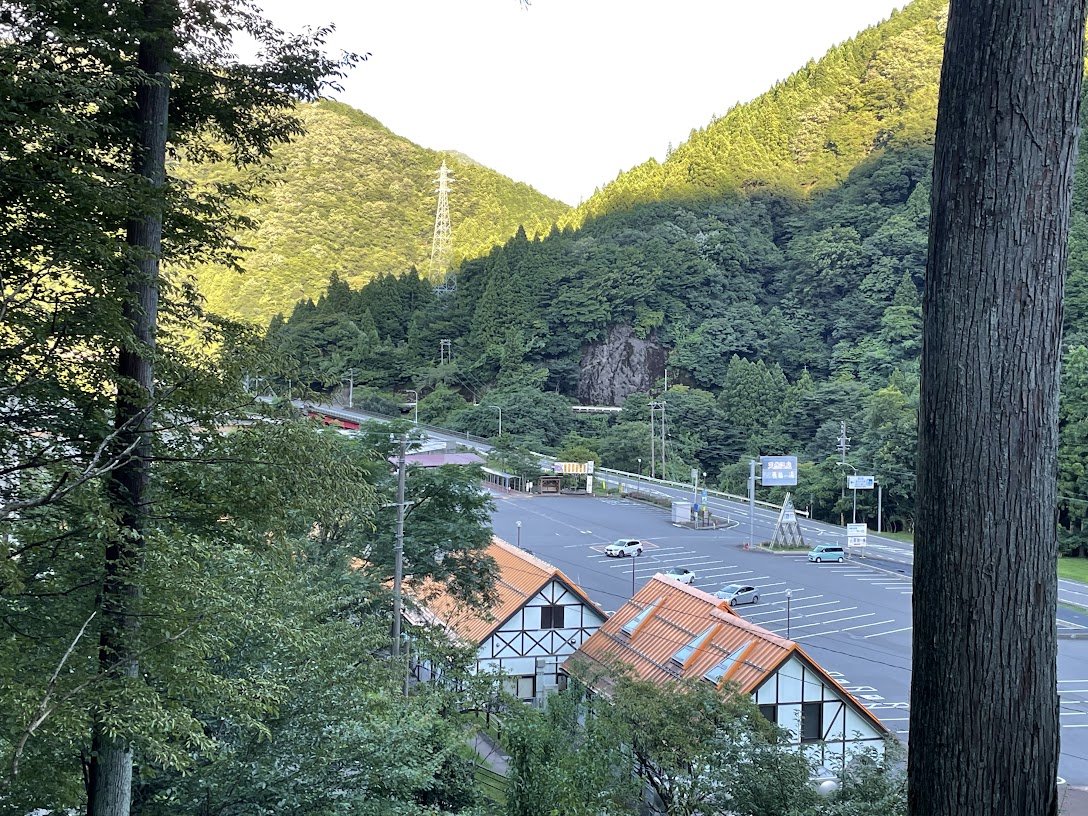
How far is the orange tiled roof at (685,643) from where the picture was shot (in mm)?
12906

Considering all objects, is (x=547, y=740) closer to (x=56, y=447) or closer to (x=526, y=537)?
(x=56, y=447)

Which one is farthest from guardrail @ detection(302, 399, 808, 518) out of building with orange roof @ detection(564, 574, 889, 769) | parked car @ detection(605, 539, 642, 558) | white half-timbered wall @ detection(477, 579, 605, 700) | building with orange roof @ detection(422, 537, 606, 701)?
building with orange roof @ detection(564, 574, 889, 769)

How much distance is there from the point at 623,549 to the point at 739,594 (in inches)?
270

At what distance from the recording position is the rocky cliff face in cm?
6856

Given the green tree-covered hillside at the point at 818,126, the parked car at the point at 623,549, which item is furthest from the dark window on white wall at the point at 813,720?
the green tree-covered hillside at the point at 818,126

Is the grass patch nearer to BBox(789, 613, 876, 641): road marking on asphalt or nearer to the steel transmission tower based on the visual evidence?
BBox(789, 613, 876, 641): road marking on asphalt

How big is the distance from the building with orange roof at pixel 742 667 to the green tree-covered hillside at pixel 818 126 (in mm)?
70621

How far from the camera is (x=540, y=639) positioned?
17.7 meters

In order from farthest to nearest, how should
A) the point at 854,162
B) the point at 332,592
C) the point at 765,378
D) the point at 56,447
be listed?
the point at 854,162
the point at 765,378
the point at 332,592
the point at 56,447

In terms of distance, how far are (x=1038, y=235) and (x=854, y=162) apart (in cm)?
9230

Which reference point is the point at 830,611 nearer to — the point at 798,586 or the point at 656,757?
the point at 798,586

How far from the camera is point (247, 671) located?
20.8 feet

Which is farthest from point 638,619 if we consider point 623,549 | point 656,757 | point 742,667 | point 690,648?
point 623,549

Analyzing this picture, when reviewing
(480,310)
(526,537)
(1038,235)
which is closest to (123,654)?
(1038,235)
